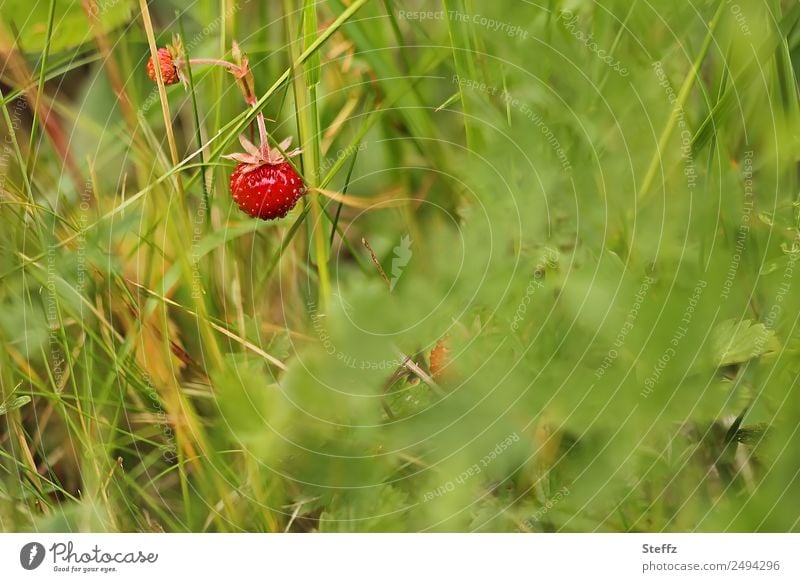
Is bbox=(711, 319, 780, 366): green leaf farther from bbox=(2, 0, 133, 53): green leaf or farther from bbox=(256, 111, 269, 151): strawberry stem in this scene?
bbox=(2, 0, 133, 53): green leaf

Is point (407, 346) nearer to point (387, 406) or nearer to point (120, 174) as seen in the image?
point (387, 406)

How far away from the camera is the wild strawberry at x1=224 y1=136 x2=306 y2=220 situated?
657 mm

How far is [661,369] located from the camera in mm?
680

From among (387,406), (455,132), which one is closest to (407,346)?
(387,406)

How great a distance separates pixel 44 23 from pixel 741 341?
77 centimetres
